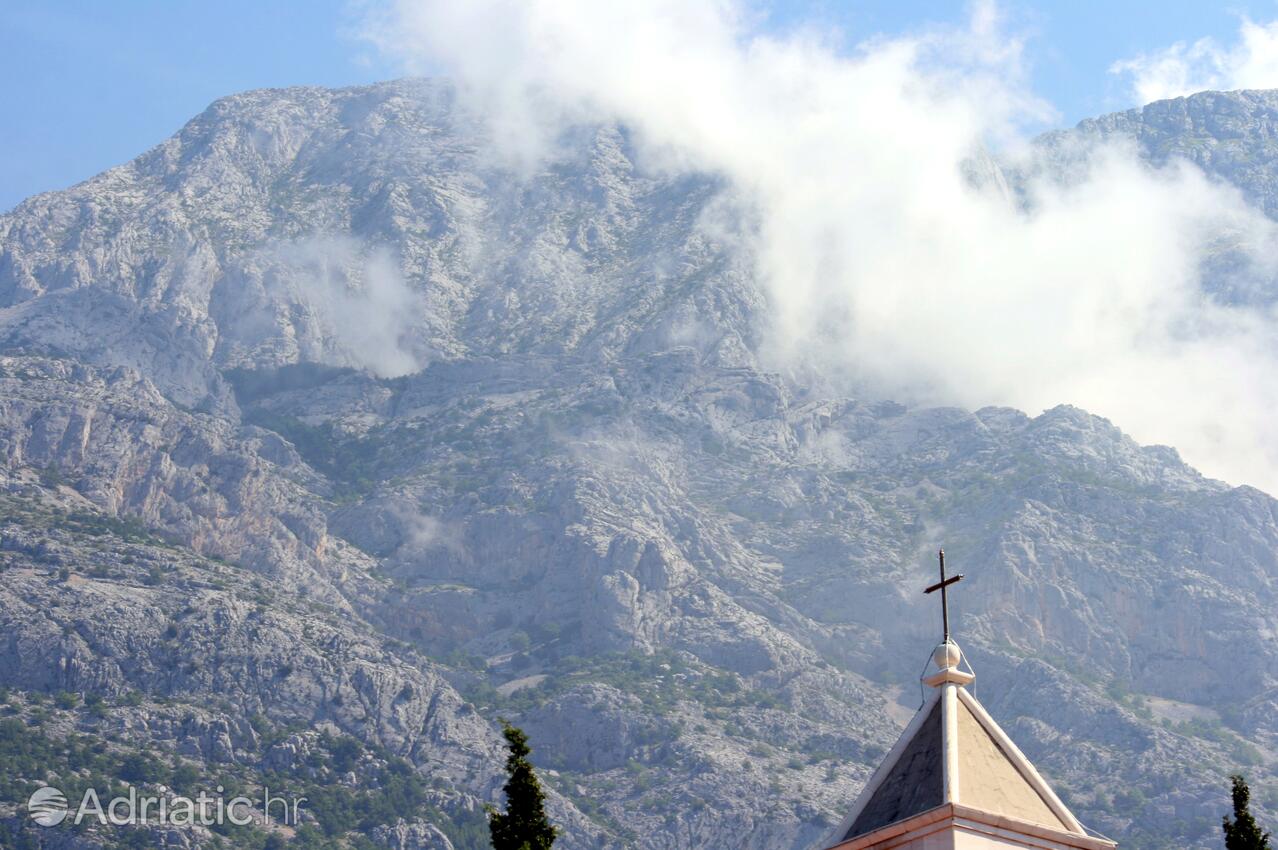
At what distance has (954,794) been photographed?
15.4m

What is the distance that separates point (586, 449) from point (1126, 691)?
5416 cm

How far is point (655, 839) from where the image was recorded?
129 m

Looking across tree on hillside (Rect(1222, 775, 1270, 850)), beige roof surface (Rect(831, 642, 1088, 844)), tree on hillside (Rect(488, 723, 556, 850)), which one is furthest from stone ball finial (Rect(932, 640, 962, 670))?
tree on hillside (Rect(1222, 775, 1270, 850))

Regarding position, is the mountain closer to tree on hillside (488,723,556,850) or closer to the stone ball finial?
tree on hillside (488,723,556,850)

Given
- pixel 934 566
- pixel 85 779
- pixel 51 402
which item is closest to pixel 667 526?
pixel 934 566

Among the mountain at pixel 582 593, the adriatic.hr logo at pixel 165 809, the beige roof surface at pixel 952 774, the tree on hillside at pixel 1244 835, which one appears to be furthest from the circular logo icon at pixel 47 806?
the beige roof surface at pixel 952 774

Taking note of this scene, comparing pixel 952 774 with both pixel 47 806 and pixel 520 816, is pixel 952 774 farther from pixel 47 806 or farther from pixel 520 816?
pixel 47 806

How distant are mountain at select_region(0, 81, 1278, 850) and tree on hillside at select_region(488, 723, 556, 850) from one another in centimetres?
8429

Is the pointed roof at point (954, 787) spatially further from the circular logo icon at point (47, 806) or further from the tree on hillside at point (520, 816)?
the circular logo icon at point (47, 806)

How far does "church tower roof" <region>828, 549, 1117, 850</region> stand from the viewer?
15352mm

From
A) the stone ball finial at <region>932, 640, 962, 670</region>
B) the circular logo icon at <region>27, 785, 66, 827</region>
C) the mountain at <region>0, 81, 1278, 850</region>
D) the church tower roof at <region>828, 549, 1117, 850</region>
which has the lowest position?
the church tower roof at <region>828, 549, 1117, 850</region>

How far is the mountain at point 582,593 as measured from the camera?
12950cm

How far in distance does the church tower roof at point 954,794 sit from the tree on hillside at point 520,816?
34.3ft

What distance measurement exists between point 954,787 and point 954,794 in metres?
0.09
